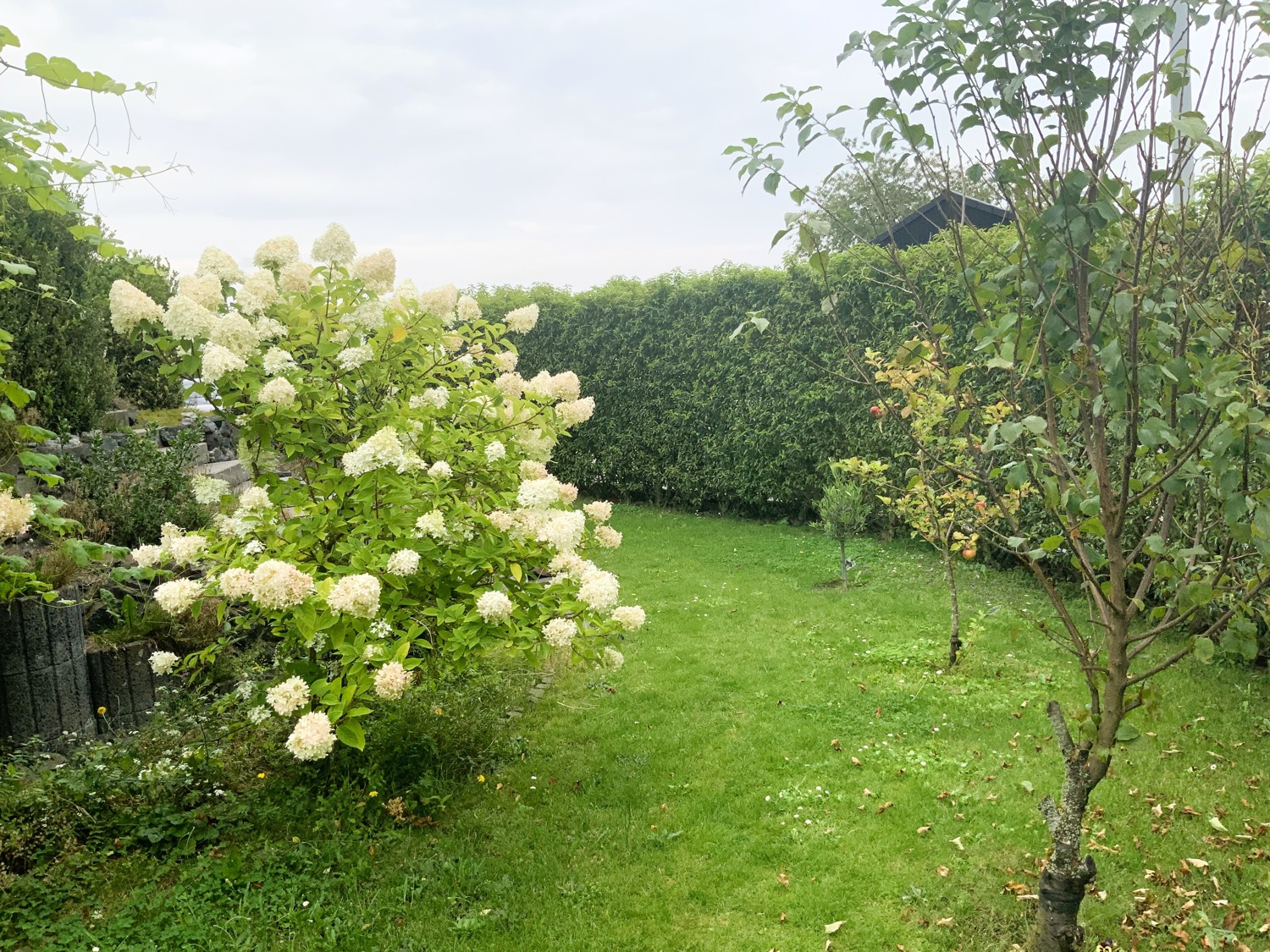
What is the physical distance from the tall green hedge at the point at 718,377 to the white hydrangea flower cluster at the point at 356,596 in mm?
6624

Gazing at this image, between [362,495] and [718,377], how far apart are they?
7808 mm

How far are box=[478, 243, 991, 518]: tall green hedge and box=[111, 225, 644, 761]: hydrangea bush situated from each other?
18.3 ft

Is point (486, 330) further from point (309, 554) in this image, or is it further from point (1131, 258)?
point (1131, 258)

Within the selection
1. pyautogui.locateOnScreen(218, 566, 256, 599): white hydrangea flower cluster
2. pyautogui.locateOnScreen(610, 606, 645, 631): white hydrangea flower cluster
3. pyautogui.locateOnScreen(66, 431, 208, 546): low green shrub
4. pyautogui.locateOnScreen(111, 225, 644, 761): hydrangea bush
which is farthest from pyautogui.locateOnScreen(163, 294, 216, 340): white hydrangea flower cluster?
pyautogui.locateOnScreen(66, 431, 208, 546): low green shrub

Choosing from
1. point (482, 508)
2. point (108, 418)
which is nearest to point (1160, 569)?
point (482, 508)

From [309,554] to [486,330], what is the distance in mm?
1296

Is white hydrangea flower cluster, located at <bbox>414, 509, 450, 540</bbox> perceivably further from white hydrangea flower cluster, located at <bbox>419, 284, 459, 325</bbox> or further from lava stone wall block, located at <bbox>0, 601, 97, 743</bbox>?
lava stone wall block, located at <bbox>0, 601, 97, 743</bbox>

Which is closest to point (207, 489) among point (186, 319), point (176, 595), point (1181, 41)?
point (176, 595)

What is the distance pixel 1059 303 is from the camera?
2.19m

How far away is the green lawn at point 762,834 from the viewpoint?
285cm

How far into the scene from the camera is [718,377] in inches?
417

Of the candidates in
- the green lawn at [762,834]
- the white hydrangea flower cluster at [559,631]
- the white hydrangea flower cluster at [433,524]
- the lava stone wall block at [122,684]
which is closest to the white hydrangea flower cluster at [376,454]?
the white hydrangea flower cluster at [433,524]

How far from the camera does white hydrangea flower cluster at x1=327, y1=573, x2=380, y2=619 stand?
2605 millimetres

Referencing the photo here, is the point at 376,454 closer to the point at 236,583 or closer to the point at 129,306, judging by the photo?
the point at 236,583
